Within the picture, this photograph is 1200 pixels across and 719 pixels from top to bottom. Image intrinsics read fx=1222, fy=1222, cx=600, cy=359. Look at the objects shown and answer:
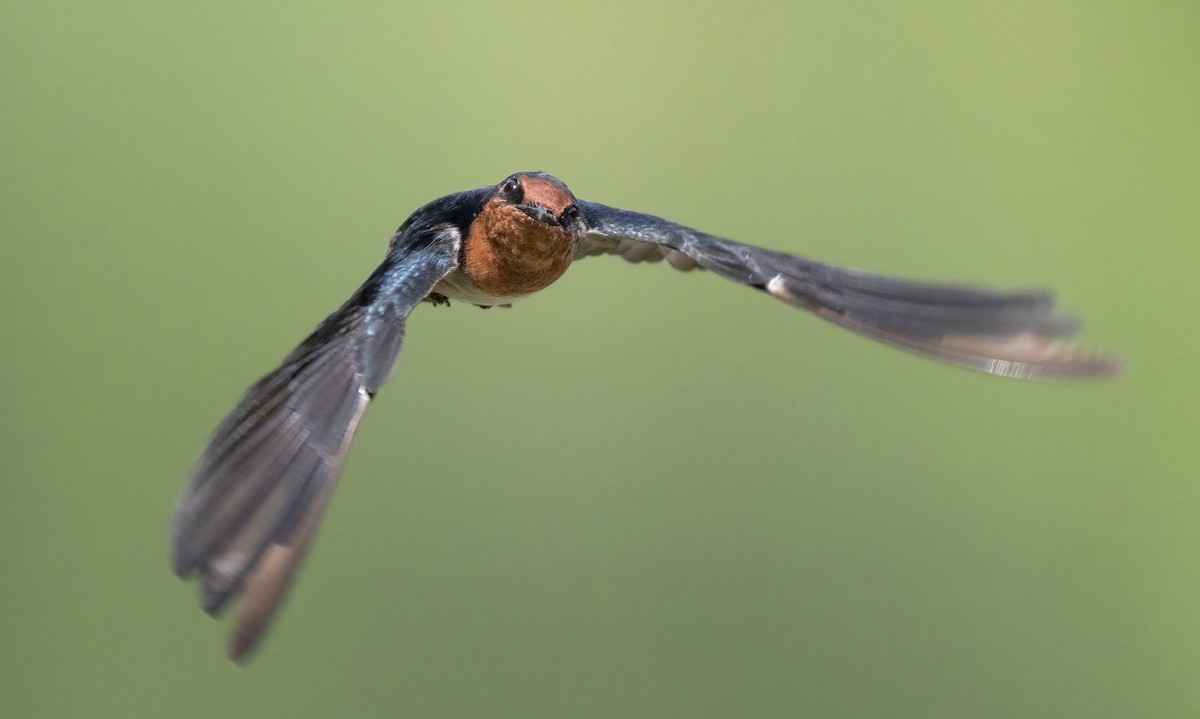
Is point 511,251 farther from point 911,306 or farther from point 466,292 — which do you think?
point 911,306

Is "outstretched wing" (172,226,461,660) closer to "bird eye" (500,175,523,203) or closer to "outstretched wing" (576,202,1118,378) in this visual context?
"bird eye" (500,175,523,203)

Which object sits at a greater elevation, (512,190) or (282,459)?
(512,190)

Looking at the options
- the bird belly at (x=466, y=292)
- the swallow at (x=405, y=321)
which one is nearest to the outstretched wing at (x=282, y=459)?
the swallow at (x=405, y=321)

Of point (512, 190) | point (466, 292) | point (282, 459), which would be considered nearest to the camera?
point (282, 459)

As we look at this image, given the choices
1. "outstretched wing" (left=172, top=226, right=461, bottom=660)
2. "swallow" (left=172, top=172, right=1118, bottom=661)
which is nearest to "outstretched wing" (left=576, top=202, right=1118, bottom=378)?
"swallow" (left=172, top=172, right=1118, bottom=661)

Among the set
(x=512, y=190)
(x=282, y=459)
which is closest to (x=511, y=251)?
(x=512, y=190)

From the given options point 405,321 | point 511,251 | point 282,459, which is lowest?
point 282,459
